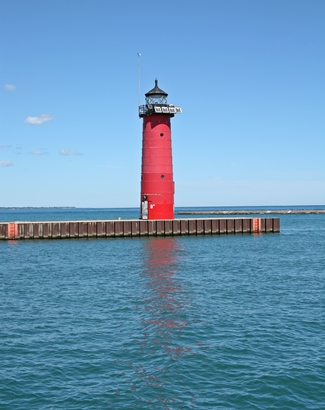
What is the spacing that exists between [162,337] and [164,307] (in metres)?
3.82

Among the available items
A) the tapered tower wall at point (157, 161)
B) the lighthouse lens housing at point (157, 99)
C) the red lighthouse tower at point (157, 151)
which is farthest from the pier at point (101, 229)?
the lighthouse lens housing at point (157, 99)

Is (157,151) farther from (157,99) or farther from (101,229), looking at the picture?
(101,229)

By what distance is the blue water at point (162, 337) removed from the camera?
1128 centimetres

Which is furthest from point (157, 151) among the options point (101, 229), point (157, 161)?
point (101, 229)

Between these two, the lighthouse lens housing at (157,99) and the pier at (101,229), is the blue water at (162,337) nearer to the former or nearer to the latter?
the pier at (101,229)

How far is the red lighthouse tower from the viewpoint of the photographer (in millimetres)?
46875

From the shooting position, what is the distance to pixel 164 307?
1912 centimetres

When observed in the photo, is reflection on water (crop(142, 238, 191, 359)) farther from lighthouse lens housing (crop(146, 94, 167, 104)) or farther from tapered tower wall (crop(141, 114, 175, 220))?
lighthouse lens housing (crop(146, 94, 167, 104))

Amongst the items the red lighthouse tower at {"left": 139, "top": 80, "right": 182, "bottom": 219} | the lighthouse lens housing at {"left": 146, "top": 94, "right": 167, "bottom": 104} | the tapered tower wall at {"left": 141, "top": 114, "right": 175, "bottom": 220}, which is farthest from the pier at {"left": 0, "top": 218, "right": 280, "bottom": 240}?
the lighthouse lens housing at {"left": 146, "top": 94, "right": 167, "bottom": 104}

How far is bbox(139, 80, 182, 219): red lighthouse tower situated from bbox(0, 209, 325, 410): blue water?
17.6m

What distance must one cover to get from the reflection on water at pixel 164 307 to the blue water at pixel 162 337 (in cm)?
4

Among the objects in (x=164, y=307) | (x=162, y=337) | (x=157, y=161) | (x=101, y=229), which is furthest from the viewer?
(x=101, y=229)

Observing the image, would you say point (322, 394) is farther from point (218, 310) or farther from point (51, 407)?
point (218, 310)

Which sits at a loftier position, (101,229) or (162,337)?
(101,229)
